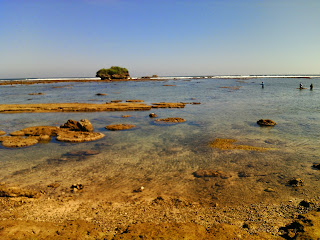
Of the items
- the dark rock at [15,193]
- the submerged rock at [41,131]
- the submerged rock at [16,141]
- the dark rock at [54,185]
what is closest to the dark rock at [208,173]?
the dark rock at [54,185]

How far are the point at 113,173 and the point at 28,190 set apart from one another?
11.1ft

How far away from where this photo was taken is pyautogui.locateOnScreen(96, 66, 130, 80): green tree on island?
454 feet

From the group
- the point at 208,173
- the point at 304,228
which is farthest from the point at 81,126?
the point at 304,228

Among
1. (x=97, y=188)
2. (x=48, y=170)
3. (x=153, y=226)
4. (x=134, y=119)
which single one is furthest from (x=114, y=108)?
(x=153, y=226)

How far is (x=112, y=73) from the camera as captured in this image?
138m

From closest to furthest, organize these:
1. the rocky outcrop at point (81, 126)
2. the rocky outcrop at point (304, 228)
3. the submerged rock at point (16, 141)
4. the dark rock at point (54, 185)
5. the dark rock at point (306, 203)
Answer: the rocky outcrop at point (304, 228)
the dark rock at point (306, 203)
the dark rock at point (54, 185)
the submerged rock at point (16, 141)
the rocky outcrop at point (81, 126)

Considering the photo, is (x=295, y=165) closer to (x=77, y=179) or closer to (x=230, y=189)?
(x=230, y=189)

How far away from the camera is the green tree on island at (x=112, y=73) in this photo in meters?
138

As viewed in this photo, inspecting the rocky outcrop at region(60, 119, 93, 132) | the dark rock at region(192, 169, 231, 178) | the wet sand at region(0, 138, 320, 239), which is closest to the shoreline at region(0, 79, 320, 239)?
the wet sand at region(0, 138, 320, 239)

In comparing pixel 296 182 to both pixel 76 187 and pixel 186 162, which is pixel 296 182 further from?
pixel 76 187

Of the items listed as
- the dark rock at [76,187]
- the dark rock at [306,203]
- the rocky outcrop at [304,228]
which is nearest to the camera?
the rocky outcrop at [304,228]

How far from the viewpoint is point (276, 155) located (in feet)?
39.4

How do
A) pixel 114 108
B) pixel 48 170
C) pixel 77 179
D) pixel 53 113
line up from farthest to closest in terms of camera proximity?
pixel 114 108 < pixel 53 113 < pixel 48 170 < pixel 77 179

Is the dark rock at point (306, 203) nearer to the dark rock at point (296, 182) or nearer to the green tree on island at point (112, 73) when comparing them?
the dark rock at point (296, 182)
